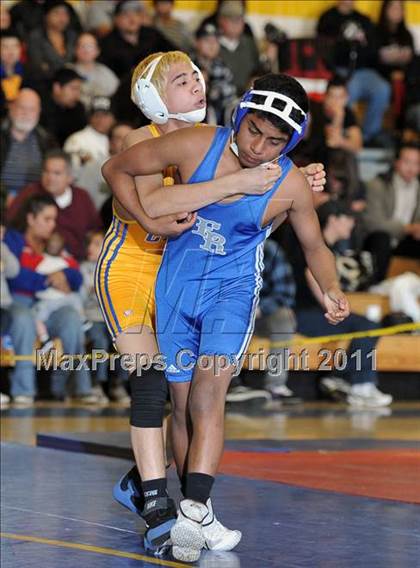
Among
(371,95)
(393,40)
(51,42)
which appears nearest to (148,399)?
(51,42)

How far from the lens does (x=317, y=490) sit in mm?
5715

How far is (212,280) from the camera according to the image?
14.9ft

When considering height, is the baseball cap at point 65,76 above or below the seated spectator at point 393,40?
above

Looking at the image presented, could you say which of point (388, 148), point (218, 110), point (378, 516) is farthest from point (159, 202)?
point (388, 148)

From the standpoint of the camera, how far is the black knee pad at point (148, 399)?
459 cm

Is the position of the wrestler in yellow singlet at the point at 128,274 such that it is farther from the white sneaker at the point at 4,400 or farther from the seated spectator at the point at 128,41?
the seated spectator at the point at 128,41

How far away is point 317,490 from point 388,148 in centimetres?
765

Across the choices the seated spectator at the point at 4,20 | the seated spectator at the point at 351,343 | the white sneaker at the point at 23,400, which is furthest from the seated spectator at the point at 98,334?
the seated spectator at the point at 4,20

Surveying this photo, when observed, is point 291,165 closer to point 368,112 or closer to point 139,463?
point 139,463

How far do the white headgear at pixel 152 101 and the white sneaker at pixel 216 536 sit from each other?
1344mm

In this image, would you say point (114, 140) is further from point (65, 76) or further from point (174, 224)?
point (174, 224)

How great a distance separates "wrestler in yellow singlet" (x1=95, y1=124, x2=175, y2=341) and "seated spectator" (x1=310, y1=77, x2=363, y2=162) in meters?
6.68

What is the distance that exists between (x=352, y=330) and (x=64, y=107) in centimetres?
303

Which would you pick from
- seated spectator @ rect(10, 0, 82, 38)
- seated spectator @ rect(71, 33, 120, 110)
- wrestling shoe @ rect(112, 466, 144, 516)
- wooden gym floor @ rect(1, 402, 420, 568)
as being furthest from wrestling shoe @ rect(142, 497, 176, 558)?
seated spectator @ rect(10, 0, 82, 38)
